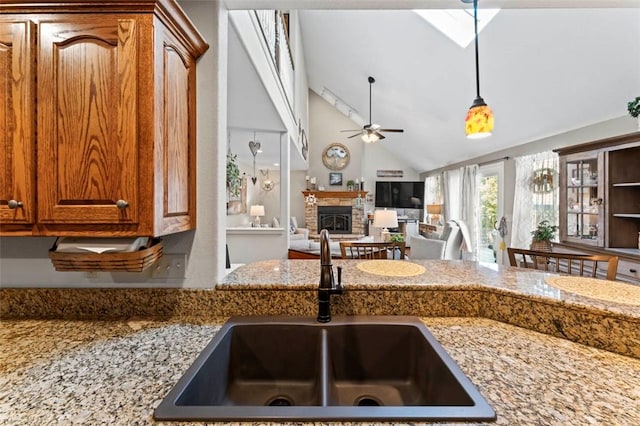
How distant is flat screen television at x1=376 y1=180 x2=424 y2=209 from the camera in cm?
892

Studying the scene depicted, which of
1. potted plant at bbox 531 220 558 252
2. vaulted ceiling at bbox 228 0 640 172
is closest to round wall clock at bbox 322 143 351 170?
vaulted ceiling at bbox 228 0 640 172

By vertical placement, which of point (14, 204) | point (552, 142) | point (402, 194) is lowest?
point (14, 204)

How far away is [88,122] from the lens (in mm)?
882

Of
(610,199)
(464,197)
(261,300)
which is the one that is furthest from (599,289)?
(464,197)

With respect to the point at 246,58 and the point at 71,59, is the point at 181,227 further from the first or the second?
the point at 246,58

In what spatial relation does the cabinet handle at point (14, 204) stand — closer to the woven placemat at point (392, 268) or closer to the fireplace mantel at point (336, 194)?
the woven placemat at point (392, 268)

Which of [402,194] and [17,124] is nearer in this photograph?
[17,124]

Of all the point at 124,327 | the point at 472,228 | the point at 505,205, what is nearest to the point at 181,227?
the point at 124,327

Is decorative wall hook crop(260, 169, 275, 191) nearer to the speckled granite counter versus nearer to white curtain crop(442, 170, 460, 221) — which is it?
white curtain crop(442, 170, 460, 221)

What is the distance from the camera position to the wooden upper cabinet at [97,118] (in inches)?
34.2

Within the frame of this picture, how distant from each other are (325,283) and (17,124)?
1.06 meters

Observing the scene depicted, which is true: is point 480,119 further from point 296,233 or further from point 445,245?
point 296,233

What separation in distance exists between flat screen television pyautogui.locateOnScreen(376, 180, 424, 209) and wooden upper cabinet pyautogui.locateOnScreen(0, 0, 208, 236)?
8.51 m

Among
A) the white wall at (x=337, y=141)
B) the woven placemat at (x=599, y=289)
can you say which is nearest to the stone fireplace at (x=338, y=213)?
the white wall at (x=337, y=141)
